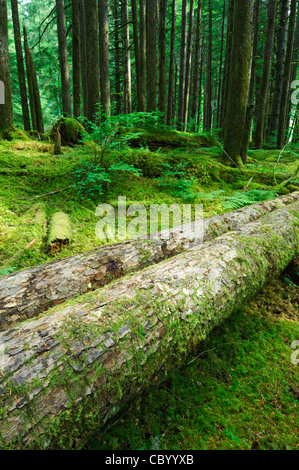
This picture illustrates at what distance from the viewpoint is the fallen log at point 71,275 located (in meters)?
1.88

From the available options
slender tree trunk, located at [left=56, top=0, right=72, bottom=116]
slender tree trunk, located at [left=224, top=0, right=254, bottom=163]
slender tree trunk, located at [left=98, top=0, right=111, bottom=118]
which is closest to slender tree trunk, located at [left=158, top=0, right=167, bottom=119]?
slender tree trunk, located at [left=98, top=0, right=111, bottom=118]

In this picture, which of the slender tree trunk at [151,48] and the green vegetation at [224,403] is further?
the slender tree trunk at [151,48]

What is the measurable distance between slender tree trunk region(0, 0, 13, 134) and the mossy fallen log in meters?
5.10

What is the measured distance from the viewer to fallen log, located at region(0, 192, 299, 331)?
1.88m

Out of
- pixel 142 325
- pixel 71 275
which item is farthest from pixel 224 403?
pixel 71 275

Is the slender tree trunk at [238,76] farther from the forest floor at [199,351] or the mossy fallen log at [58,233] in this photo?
the mossy fallen log at [58,233]

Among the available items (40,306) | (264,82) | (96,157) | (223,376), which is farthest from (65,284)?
(264,82)

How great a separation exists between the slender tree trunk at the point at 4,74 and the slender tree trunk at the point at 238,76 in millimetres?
6015

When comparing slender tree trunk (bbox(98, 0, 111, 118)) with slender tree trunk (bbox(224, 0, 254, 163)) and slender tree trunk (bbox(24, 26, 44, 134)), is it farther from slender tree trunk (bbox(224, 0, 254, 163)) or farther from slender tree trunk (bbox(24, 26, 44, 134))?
slender tree trunk (bbox(224, 0, 254, 163))

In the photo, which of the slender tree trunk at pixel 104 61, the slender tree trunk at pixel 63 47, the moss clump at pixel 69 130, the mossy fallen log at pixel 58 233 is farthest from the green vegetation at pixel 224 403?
the slender tree trunk at pixel 63 47

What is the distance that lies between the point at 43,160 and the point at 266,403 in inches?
232

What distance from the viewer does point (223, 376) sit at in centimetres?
179

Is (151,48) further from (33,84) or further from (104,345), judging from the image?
(104,345)

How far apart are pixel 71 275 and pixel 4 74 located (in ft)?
24.3
